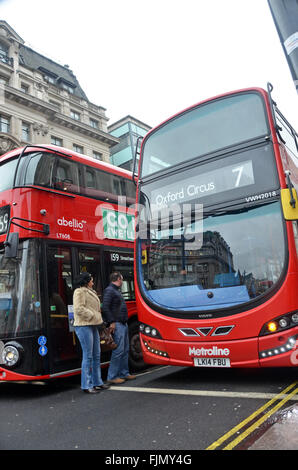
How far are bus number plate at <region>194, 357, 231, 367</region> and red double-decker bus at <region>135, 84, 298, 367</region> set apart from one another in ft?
0.04

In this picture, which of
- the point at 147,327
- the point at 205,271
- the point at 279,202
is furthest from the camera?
the point at 147,327

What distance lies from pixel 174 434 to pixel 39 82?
114 ft

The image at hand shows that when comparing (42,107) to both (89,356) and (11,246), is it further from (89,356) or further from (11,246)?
(89,356)

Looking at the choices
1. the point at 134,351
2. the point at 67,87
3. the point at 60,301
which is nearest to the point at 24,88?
the point at 67,87

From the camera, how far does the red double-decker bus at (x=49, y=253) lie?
571 cm

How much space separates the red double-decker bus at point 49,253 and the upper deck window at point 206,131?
1.53 meters

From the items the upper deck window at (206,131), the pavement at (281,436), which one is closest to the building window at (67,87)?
the upper deck window at (206,131)

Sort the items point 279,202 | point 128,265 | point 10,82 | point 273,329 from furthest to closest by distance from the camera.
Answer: point 10,82 → point 128,265 → point 279,202 → point 273,329

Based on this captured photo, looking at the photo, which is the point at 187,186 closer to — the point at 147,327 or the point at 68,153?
the point at 147,327

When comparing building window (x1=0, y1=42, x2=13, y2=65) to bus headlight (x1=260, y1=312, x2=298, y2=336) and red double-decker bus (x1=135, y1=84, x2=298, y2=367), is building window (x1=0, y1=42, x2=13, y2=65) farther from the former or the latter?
bus headlight (x1=260, y1=312, x2=298, y2=336)

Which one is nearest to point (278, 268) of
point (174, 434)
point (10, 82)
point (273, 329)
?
point (273, 329)

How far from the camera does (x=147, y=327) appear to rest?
584cm

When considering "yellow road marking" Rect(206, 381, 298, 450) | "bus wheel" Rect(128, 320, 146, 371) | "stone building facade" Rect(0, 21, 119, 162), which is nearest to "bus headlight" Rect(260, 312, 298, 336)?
"yellow road marking" Rect(206, 381, 298, 450)

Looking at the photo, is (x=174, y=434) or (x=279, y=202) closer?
(x=174, y=434)
